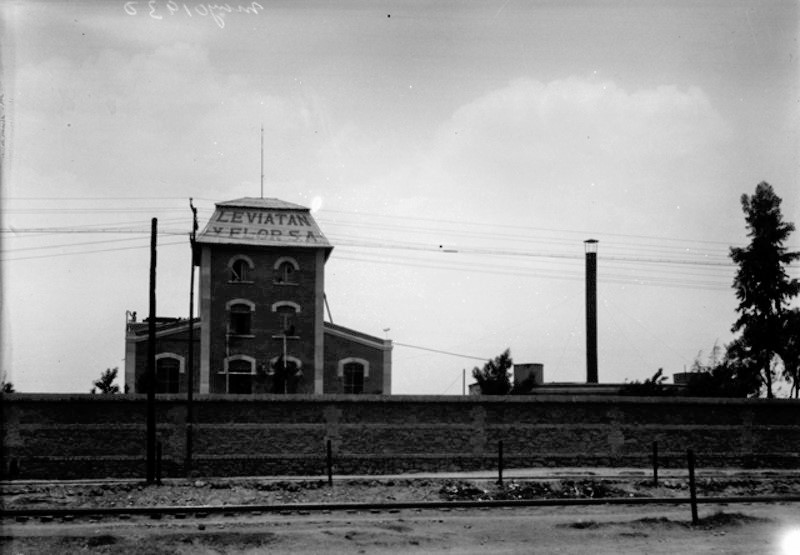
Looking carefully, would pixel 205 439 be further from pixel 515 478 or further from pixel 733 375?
pixel 733 375

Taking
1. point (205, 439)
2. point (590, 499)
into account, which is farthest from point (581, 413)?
point (205, 439)

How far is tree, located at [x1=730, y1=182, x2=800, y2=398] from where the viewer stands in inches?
1531

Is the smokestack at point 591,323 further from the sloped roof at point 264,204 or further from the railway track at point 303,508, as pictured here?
the railway track at point 303,508

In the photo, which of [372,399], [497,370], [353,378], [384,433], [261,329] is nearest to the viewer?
[384,433]

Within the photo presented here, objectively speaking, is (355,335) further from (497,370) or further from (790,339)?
(790,339)

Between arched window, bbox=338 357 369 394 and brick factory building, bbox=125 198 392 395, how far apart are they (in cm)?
5

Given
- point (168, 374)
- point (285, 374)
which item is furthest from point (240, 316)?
point (168, 374)

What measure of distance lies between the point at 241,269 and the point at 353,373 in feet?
23.2

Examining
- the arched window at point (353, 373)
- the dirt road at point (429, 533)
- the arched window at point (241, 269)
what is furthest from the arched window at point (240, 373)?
the dirt road at point (429, 533)

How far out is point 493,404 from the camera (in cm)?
2453

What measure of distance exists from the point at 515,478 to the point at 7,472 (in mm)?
12919

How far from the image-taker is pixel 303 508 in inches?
591

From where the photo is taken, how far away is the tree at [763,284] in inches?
1531

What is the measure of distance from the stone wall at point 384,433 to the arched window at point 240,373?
14.4 m
